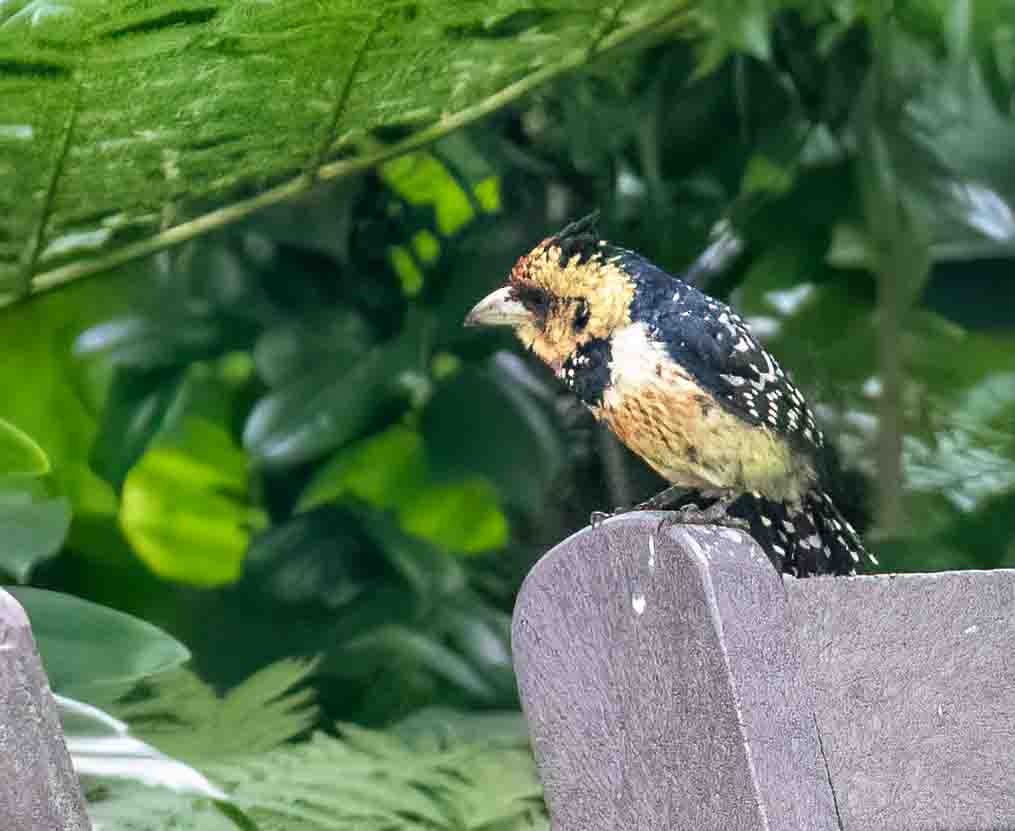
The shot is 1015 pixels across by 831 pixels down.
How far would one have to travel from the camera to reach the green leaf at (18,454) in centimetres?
95

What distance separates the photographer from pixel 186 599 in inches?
53.7

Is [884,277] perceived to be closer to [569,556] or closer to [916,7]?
[916,7]

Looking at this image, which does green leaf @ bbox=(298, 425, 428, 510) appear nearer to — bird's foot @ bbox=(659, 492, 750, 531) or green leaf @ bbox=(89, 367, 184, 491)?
green leaf @ bbox=(89, 367, 184, 491)

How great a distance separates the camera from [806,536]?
84 centimetres

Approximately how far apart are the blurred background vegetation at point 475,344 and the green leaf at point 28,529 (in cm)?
13

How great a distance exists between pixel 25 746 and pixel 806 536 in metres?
0.52

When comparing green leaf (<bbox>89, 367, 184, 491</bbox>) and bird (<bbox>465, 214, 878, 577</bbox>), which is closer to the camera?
→ bird (<bbox>465, 214, 878, 577</bbox>)

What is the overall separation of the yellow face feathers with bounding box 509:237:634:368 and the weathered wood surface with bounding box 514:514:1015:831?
262mm

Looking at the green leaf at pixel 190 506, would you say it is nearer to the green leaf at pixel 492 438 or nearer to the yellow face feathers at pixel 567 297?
the green leaf at pixel 492 438

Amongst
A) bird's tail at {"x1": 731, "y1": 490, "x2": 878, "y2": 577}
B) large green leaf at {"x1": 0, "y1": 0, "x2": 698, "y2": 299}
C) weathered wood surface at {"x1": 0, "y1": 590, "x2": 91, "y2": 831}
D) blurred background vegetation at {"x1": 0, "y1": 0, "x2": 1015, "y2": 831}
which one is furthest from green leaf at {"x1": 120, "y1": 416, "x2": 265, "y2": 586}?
weathered wood surface at {"x1": 0, "y1": 590, "x2": 91, "y2": 831}

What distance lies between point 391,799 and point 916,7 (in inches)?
28.6

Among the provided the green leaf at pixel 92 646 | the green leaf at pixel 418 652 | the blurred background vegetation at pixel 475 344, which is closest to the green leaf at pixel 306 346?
the blurred background vegetation at pixel 475 344

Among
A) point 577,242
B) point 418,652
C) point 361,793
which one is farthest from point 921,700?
point 418,652

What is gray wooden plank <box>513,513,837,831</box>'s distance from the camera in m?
0.52
